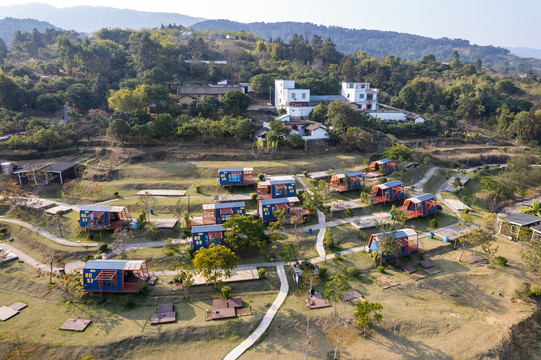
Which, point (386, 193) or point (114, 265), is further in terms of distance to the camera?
point (386, 193)

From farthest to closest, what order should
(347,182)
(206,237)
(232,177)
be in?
1. (347,182)
2. (232,177)
3. (206,237)

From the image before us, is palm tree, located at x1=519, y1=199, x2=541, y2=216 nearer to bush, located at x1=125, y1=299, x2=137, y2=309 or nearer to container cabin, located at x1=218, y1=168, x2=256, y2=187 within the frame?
container cabin, located at x1=218, y1=168, x2=256, y2=187

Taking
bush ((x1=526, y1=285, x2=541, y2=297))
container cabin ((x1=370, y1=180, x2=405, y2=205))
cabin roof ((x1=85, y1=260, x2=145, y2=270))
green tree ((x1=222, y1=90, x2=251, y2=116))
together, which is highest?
green tree ((x1=222, y1=90, x2=251, y2=116))

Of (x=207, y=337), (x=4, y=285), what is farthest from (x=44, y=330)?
(x=207, y=337)

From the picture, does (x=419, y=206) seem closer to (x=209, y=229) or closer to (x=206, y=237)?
(x=209, y=229)

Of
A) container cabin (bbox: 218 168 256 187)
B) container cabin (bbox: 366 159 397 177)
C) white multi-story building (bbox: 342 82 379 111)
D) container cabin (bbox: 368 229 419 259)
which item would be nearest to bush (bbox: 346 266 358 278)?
container cabin (bbox: 368 229 419 259)

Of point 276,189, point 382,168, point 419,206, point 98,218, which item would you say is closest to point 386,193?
point 419,206
